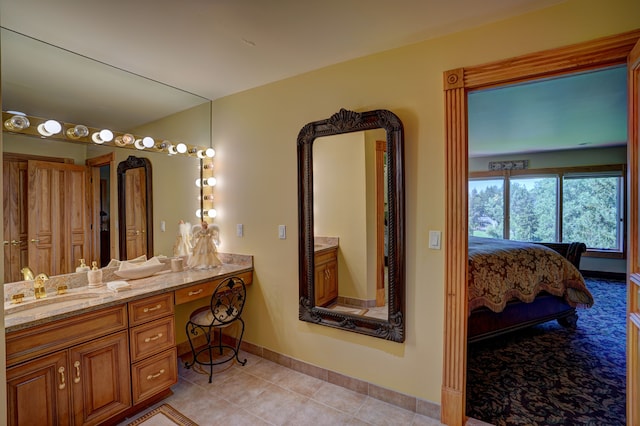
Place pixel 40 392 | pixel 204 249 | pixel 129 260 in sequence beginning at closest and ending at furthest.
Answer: pixel 40 392
pixel 129 260
pixel 204 249

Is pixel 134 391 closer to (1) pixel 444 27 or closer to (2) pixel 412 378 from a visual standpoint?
(2) pixel 412 378

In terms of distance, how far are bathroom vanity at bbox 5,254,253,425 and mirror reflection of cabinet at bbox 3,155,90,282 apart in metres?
0.25

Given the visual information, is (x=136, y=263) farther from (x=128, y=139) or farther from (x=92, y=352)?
(x=128, y=139)

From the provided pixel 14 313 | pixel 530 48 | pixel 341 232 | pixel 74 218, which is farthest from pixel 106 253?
pixel 530 48

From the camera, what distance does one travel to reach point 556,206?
596cm

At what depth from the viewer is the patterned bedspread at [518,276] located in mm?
2857

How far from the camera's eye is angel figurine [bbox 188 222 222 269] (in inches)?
112

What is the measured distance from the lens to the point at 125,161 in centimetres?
256

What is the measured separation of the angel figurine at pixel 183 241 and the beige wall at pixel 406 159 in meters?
0.33

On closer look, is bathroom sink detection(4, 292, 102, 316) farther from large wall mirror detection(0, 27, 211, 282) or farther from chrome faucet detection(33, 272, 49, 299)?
large wall mirror detection(0, 27, 211, 282)

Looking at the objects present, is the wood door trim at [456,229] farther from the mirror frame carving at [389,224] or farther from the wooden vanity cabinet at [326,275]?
the wooden vanity cabinet at [326,275]

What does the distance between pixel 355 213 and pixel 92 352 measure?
199 centimetres

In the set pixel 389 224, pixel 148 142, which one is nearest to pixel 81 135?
pixel 148 142

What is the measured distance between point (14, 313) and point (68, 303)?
247mm
